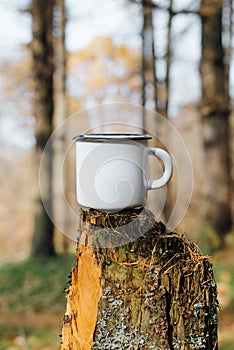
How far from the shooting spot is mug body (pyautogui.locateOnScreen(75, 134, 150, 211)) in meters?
2.11

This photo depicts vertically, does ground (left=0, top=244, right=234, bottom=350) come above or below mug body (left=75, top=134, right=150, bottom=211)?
above

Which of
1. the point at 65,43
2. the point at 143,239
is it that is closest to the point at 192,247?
the point at 143,239

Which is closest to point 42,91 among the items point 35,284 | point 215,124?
point 215,124

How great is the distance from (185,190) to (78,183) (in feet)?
1.96

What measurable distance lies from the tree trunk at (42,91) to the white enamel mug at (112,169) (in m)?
6.47

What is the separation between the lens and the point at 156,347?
2027 millimetres

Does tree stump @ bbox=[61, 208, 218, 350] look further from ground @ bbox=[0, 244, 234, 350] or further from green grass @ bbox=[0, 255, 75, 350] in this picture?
green grass @ bbox=[0, 255, 75, 350]

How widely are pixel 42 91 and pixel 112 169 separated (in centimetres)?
673

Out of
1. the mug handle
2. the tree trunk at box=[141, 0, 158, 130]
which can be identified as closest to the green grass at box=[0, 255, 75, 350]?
the tree trunk at box=[141, 0, 158, 130]

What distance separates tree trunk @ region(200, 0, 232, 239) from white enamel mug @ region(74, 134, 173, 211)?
21.4 feet

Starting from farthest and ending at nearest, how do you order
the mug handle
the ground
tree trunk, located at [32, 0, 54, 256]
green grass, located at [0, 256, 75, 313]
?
tree trunk, located at [32, 0, 54, 256] → green grass, located at [0, 256, 75, 313] → the ground → the mug handle

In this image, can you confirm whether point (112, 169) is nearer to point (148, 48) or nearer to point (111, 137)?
point (111, 137)

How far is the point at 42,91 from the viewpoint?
28.2 ft

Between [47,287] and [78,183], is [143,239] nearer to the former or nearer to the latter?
[78,183]
